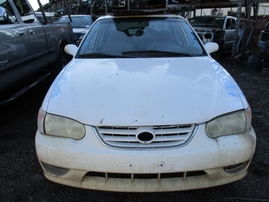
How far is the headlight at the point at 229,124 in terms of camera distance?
179cm

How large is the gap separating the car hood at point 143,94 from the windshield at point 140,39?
0.35m

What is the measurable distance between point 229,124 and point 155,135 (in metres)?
0.58

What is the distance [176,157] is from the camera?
5.44 feet

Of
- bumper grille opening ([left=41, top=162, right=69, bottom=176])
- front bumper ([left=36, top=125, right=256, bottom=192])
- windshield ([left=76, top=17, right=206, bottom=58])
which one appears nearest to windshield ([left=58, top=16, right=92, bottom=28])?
windshield ([left=76, top=17, right=206, bottom=58])

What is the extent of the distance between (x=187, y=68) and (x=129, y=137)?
1077 mm

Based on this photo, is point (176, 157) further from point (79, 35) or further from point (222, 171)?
point (79, 35)

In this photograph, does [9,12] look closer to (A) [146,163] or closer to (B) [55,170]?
(B) [55,170]

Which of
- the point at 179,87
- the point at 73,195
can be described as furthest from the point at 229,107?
the point at 73,195

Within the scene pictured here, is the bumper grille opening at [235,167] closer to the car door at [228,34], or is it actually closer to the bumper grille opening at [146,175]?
the bumper grille opening at [146,175]

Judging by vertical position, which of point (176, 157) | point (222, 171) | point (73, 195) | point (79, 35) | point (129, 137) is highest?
point (129, 137)

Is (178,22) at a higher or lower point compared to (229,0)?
higher

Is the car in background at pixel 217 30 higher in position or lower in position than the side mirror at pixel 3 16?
lower

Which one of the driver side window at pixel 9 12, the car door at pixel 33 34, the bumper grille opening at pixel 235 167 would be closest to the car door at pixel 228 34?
the car door at pixel 33 34

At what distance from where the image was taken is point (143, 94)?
6.42 ft
